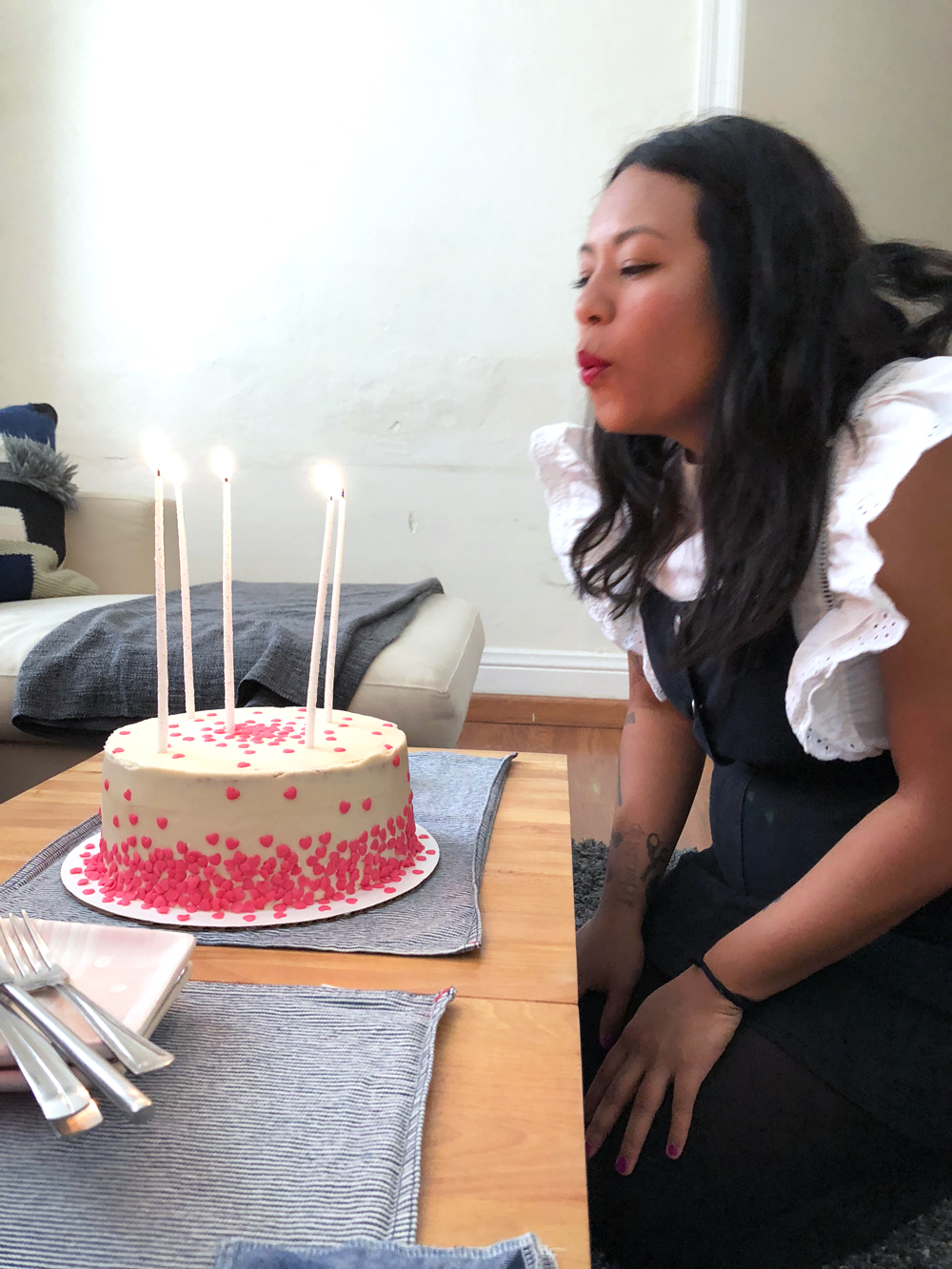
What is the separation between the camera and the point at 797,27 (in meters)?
2.57

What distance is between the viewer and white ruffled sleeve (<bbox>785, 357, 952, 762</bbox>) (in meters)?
0.65

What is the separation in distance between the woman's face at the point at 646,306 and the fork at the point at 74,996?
22.8 inches

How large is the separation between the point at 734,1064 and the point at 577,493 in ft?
1.99

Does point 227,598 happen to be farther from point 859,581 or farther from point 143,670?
point 143,670

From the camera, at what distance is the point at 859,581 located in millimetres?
650

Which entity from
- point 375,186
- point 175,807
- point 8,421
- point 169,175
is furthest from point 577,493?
point 169,175

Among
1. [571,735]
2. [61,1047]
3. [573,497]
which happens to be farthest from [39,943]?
[571,735]

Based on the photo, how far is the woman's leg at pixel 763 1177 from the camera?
0.72m

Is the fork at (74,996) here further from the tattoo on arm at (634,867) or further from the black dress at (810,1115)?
the tattoo on arm at (634,867)

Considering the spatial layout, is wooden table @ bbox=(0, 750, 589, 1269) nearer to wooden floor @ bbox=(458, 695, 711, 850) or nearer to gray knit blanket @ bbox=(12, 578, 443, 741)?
gray knit blanket @ bbox=(12, 578, 443, 741)

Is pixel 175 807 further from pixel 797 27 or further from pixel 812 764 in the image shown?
pixel 797 27

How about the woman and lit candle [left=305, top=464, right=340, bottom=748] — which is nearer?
the woman

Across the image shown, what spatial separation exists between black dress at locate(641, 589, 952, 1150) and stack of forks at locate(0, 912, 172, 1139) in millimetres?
510

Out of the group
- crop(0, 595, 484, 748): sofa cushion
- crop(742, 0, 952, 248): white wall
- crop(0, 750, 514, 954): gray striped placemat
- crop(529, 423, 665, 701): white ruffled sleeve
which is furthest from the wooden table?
crop(742, 0, 952, 248): white wall
